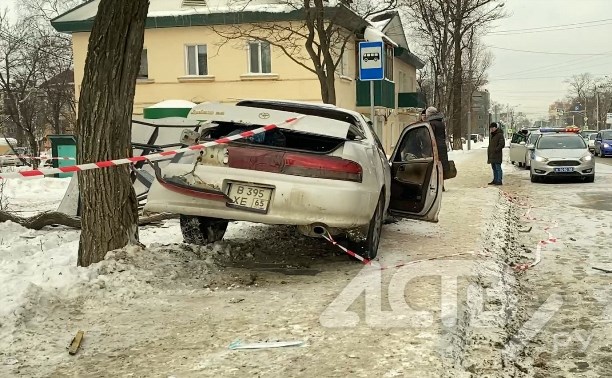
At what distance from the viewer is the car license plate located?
5.54m

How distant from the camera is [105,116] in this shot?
5.51 metres

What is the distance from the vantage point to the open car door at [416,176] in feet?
25.0

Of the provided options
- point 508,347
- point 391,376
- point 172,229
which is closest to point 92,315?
point 391,376

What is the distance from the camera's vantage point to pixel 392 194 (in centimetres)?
802

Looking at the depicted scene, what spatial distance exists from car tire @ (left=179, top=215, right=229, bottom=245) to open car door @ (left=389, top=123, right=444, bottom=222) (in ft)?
7.60

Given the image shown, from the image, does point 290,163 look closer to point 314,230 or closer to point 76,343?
point 314,230

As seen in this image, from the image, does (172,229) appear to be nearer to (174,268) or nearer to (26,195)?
(174,268)

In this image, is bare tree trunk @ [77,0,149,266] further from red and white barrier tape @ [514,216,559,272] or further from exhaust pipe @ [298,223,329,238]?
red and white barrier tape @ [514,216,559,272]

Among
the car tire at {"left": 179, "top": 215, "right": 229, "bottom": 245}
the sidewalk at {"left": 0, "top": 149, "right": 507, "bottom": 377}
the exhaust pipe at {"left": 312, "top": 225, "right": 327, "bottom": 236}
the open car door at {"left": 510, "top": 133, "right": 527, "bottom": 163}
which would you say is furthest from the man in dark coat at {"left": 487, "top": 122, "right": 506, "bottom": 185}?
the exhaust pipe at {"left": 312, "top": 225, "right": 327, "bottom": 236}

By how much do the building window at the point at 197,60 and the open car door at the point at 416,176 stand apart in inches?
739

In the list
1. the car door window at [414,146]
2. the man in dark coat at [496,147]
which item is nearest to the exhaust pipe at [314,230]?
the car door window at [414,146]

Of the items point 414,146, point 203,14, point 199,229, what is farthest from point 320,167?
point 203,14

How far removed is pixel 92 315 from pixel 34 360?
0.81m

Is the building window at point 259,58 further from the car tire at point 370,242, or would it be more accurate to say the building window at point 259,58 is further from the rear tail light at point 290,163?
the rear tail light at point 290,163
